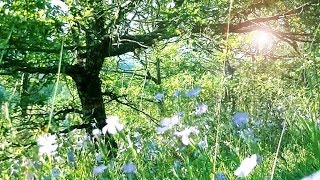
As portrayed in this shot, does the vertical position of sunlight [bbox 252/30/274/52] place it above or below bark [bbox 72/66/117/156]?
above

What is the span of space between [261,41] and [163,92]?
425 centimetres

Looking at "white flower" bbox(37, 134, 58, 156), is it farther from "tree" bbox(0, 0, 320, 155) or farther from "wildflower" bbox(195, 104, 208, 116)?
"tree" bbox(0, 0, 320, 155)

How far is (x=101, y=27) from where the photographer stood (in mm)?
8047

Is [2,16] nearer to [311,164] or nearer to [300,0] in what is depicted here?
[311,164]

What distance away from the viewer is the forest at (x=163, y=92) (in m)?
2.21

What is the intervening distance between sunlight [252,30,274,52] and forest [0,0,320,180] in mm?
20

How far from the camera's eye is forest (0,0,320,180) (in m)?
2.21

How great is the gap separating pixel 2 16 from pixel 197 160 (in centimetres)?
333

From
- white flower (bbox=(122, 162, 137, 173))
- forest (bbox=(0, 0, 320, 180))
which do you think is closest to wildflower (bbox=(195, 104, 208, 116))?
forest (bbox=(0, 0, 320, 180))

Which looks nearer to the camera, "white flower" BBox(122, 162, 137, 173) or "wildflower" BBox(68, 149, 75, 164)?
"white flower" BBox(122, 162, 137, 173)

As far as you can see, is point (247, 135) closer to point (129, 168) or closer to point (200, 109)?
point (200, 109)

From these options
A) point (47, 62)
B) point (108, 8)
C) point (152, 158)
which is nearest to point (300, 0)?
point (108, 8)

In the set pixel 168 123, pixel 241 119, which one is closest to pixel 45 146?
pixel 168 123

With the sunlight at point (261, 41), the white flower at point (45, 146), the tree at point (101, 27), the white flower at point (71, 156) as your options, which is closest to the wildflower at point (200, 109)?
the white flower at point (71, 156)
